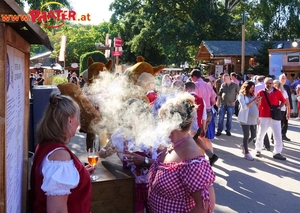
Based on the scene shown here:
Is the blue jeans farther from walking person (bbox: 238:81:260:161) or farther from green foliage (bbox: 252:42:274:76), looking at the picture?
green foliage (bbox: 252:42:274:76)

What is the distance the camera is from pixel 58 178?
1731 millimetres

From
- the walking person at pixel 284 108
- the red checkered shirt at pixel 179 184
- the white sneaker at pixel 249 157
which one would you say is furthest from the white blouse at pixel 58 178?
the walking person at pixel 284 108

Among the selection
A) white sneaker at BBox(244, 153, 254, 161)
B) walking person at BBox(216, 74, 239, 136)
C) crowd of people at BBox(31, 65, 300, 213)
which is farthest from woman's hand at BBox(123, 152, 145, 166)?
walking person at BBox(216, 74, 239, 136)

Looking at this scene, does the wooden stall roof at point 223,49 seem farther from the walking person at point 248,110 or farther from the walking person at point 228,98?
the walking person at point 248,110

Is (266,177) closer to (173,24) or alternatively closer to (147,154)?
(147,154)

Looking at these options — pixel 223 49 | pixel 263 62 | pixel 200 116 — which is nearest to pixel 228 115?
pixel 200 116

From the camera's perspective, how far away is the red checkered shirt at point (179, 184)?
208cm

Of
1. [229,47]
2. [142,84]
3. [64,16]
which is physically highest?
[229,47]

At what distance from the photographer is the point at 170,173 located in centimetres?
223

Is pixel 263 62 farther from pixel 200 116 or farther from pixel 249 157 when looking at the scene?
pixel 200 116

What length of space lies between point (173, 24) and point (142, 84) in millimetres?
26787

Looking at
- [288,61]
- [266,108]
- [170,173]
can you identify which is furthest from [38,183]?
[288,61]

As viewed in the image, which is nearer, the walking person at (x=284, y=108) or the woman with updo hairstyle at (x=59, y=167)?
the woman with updo hairstyle at (x=59, y=167)

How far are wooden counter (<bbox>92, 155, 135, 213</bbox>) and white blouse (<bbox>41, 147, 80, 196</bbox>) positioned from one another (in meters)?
0.98
